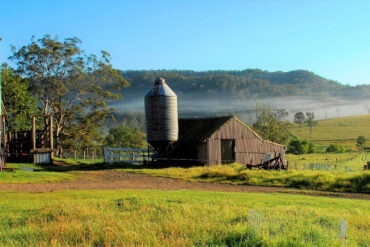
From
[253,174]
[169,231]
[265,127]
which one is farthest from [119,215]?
[265,127]

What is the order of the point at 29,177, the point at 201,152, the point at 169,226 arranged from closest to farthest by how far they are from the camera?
the point at 169,226
the point at 29,177
the point at 201,152

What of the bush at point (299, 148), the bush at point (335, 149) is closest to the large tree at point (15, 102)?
the bush at point (299, 148)

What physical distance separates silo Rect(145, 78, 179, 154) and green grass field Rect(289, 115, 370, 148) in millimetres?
88306

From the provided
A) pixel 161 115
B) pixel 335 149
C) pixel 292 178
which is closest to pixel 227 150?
pixel 161 115

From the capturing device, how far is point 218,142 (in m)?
32.3

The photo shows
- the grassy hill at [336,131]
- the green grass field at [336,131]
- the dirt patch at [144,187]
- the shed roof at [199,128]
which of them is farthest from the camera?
the green grass field at [336,131]

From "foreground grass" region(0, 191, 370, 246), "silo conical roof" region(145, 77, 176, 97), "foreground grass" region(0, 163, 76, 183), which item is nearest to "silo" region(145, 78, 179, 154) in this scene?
"silo conical roof" region(145, 77, 176, 97)

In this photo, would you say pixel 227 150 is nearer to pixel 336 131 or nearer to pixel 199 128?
pixel 199 128

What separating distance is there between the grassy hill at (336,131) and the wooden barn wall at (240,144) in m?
80.8

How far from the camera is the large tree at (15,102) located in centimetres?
3778

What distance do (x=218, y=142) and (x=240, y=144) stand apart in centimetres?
284

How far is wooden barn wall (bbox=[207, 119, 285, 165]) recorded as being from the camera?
31828 millimetres

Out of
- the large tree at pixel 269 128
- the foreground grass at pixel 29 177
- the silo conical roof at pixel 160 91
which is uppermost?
the silo conical roof at pixel 160 91

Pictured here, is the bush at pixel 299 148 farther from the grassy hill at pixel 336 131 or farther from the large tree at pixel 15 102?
the large tree at pixel 15 102
